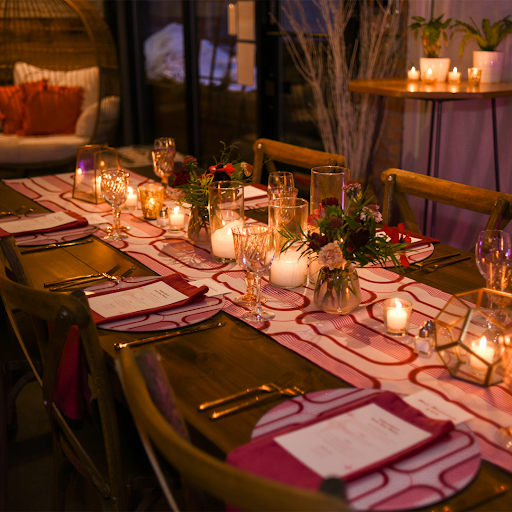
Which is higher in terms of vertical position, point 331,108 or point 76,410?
point 331,108

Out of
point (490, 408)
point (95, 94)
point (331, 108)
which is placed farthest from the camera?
point (95, 94)

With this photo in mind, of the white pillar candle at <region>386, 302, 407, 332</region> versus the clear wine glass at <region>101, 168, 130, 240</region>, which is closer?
the white pillar candle at <region>386, 302, 407, 332</region>

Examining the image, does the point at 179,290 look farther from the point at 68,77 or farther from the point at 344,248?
the point at 68,77

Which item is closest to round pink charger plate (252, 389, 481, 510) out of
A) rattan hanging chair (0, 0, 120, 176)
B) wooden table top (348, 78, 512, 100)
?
wooden table top (348, 78, 512, 100)

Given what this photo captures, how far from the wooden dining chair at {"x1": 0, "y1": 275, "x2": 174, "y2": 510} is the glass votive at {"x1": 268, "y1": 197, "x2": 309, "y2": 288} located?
1.52 feet

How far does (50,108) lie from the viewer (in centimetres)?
488

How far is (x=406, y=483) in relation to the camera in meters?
0.78

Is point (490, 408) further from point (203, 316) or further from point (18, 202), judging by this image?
point (18, 202)

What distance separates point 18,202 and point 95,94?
9.74ft

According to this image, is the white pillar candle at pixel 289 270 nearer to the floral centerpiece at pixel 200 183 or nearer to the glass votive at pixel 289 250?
the glass votive at pixel 289 250

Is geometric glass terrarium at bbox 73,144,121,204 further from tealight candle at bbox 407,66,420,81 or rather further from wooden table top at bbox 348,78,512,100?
tealight candle at bbox 407,66,420,81

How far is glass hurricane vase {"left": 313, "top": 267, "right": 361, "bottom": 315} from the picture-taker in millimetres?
1286

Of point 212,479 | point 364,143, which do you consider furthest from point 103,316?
point 364,143

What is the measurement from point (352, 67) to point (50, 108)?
239 cm
